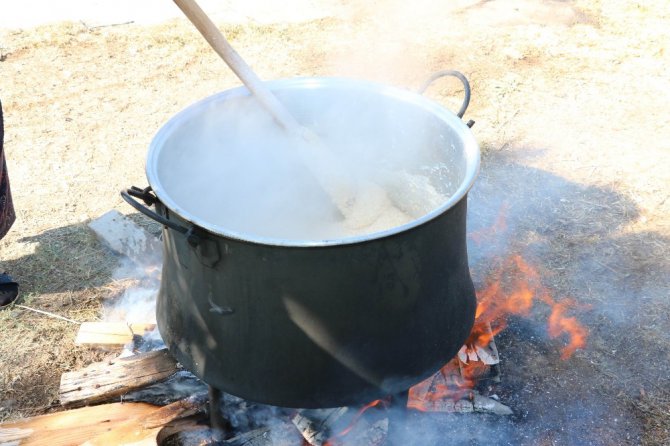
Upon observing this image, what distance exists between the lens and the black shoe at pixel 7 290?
3.24 metres

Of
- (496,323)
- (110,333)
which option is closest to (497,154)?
(496,323)

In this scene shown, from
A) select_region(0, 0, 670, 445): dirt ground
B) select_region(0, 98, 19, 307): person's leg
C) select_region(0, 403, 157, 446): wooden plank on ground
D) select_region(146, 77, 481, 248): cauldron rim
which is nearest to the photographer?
select_region(146, 77, 481, 248): cauldron rim

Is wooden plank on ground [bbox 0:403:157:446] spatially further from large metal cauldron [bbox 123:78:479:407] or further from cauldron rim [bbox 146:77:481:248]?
cauldron rim [bbox 146:77:481:248]

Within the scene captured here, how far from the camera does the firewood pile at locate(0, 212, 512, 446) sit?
7.82ft

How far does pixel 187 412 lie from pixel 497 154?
294 cm

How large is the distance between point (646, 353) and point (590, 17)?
4.59 meters

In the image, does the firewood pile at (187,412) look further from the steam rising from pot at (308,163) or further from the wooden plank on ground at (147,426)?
Result: the steam rising from pot at (308,163)

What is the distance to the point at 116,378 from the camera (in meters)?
2.57

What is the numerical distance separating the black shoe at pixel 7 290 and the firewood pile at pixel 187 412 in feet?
2.81

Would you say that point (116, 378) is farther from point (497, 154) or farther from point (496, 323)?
point (497, 154)

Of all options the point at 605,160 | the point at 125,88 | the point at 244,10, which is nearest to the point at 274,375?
the point at 605,160

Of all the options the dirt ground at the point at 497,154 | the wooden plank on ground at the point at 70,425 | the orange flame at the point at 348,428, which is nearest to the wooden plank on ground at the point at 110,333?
the dirt ground at the point at 497,154

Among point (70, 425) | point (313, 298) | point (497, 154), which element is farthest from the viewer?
point (497, 154)

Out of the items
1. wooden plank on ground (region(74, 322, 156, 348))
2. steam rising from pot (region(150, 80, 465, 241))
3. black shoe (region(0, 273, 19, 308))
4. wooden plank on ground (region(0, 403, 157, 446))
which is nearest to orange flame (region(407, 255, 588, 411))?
steam rising from pot (region(150, 80, 465, 241))
